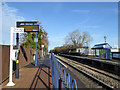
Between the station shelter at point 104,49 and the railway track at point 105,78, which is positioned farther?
the station shelter at point 104,49

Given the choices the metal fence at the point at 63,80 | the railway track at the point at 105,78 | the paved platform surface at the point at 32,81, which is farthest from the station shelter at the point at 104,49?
the metal fence at the point at 63,80

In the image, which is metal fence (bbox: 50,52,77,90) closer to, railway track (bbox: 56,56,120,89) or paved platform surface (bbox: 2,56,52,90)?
paved platform surface (bbox: 2,56,52,90)

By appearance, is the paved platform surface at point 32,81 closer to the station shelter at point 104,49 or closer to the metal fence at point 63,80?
the metal fence at point 63,80

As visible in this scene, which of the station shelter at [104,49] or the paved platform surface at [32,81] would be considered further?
the station shelter at [104,49]

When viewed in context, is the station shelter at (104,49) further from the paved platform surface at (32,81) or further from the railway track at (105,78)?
the paved platform surface at (32,81)

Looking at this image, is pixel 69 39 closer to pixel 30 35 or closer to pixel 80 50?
pixel 80 50

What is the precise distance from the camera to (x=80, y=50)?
162 ft

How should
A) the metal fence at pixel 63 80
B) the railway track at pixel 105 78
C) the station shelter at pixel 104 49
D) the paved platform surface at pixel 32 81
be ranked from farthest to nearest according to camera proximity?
the station shelter at pixel 104 49, the railway track at pixel 105 78, the paved platform surface at pixel 32 81, the metal fence at pixel 63 80

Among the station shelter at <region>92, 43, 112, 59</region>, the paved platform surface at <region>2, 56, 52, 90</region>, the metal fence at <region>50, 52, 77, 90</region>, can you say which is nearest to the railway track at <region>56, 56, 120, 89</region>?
A: the paved platform surface at <region>2, 56, 52, 90</region>

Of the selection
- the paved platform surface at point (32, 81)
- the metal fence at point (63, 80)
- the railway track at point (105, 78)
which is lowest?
the railway track at point (105, 78)

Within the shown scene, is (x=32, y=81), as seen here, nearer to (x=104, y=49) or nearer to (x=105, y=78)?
(x=105, y=78)

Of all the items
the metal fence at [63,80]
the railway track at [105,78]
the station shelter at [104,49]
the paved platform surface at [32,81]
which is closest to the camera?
the metal fence at [63,80]

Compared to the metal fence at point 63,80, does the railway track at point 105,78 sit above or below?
below

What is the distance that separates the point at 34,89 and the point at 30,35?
2878 cm
